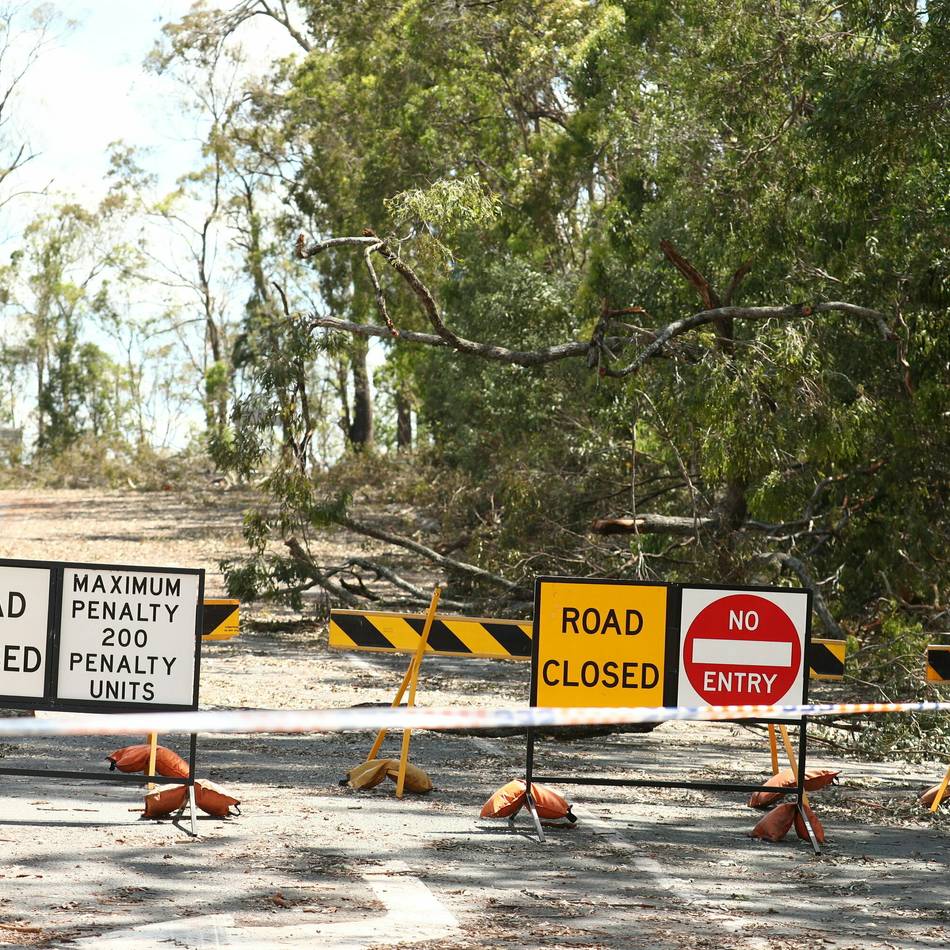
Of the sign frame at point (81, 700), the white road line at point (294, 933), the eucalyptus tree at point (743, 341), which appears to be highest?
the eucalyptus tree at point (743, 341)

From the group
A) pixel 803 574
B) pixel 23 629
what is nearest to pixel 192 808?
pixel 23 629

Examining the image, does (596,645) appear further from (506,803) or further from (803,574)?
(803,574)

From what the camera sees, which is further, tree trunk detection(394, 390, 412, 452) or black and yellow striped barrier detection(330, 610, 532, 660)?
tree trunk detection(394, 390, 412, 452)

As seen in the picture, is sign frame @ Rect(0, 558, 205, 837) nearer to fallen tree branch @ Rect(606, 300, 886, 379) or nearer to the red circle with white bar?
the red circle with white bar

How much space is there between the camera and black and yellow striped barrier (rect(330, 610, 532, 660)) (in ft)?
26.8

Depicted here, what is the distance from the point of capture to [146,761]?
320 inches

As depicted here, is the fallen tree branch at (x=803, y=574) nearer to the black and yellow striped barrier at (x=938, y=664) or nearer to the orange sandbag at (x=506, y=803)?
the black and yellow striped barrier at (x=938, y=664)

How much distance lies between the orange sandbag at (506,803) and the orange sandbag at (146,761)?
1.79 metres

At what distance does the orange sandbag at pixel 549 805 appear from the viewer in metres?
7.45

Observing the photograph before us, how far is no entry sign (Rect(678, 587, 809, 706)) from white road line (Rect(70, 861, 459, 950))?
2.61 metres

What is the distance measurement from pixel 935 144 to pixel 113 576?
8673 millimetres

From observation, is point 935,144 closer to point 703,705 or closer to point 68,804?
point 703,705

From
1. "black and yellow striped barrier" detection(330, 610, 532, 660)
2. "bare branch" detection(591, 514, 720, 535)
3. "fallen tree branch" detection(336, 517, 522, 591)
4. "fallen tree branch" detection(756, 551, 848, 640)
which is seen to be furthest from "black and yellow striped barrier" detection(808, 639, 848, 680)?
"fallen tree branch" detection(336, 517, 522, 591)

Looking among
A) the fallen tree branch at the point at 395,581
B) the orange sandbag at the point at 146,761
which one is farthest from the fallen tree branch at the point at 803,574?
the orange sandbag at the point at 146,761
